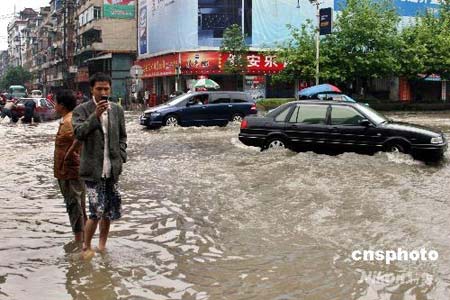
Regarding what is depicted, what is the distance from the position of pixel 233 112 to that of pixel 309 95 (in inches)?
175

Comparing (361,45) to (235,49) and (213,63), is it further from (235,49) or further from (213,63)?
(213,63)

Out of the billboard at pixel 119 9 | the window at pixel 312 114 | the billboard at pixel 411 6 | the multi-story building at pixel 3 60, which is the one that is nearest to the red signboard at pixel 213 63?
the billboard at pixel 119 9

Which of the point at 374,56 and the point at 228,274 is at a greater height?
the point at 374,56

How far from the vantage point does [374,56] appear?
36062 millimetres

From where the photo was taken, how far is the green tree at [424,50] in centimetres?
3728

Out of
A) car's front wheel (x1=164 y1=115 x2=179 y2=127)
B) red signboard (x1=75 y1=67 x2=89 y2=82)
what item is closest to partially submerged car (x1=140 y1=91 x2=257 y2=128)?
car's front wheel (x1=164 y1=115 x2=179 y2=127)

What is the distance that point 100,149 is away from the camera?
5.33 meters

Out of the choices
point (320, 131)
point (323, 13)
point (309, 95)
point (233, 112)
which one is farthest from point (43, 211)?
point (323, 13)

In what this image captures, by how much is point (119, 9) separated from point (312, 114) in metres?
44.2

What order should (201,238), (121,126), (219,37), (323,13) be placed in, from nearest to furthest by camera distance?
(121,126) → (201,238) → (323,13) → (219,37)

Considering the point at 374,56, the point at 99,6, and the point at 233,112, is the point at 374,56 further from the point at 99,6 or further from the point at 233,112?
the point at 99,6

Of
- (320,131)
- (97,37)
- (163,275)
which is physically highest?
(97,37)

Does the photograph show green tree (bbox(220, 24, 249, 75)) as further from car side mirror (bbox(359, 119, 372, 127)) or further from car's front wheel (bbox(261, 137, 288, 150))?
car side mirror (bbox(359, 119, 372, 127))

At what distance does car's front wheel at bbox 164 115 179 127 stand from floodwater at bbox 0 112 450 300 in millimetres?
9371
